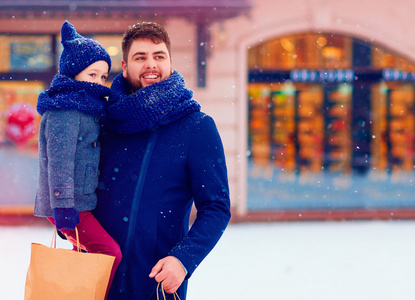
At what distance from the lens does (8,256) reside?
6.19 meters

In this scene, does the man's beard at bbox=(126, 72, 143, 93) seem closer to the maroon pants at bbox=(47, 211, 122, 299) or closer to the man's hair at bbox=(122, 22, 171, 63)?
the man's hair at bbox=(122, 22, 171, 63)

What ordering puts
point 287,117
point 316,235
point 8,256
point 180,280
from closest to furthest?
point 180,280 < point 8,256 < point 316,235 < point 287,117

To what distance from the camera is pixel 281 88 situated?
9039mm

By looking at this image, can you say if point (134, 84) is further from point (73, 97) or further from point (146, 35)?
point (73, 97)

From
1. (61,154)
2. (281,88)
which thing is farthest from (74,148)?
(281,88)

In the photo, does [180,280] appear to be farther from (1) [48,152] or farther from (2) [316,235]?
(2) [316,235]

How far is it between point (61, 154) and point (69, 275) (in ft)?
1.84

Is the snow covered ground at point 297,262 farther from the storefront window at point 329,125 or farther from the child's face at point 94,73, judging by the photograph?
the child's face at point 94,73

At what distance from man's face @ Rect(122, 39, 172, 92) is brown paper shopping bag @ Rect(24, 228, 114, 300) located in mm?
767

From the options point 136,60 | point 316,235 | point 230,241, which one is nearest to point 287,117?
point 316,235

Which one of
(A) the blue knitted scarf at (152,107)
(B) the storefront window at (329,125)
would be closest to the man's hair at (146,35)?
(A) the blue knitted scarf at (152,107)

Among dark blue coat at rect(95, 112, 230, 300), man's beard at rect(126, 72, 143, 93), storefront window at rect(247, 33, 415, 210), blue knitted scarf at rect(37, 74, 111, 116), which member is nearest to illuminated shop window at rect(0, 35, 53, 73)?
storefront window at rect(247, 33, 415, 210)

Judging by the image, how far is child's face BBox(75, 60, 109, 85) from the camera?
2.25m

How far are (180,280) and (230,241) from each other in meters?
5.47
